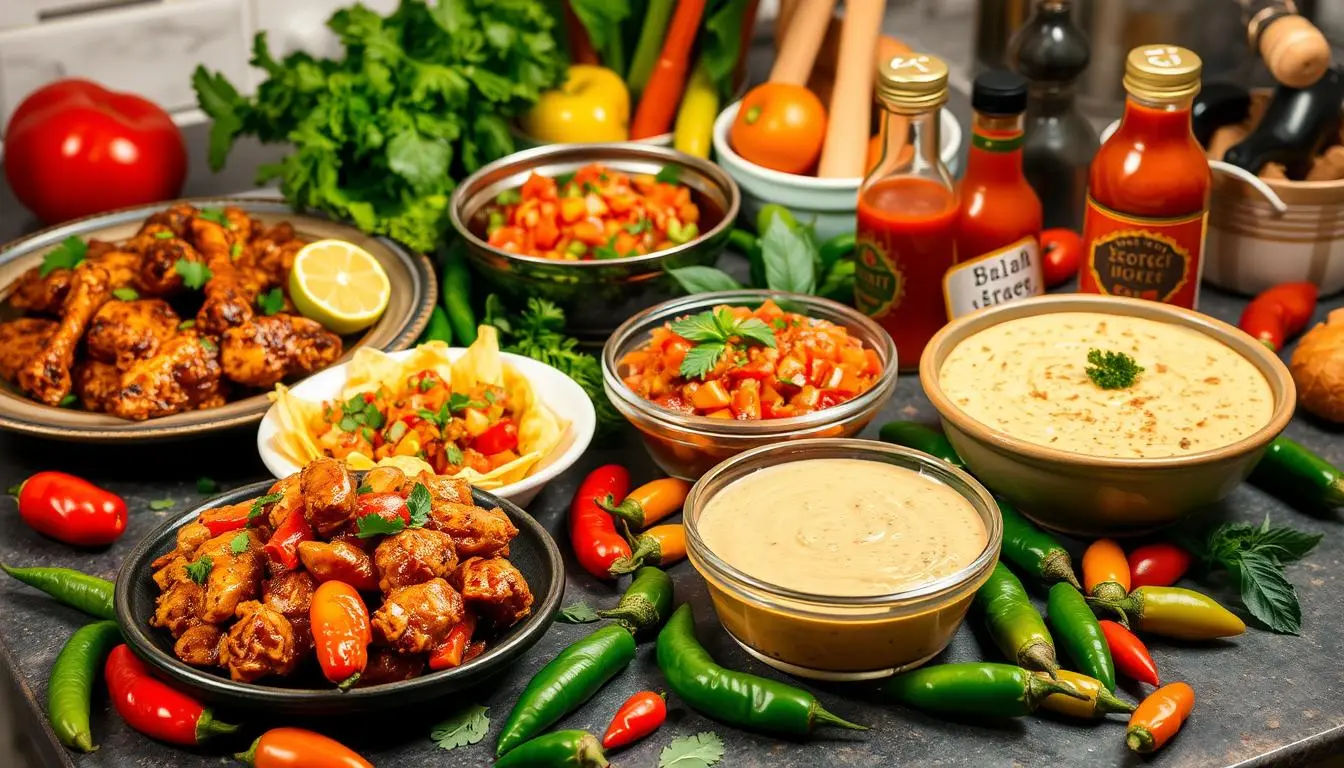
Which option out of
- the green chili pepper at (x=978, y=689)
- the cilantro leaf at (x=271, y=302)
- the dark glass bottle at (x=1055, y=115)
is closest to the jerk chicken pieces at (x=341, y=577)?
the green chili pepper at (x=978, y=689)

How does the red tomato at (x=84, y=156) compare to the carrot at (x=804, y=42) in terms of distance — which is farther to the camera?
the red tomato at (x=84, y=156)

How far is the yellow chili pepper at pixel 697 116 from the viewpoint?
3584 mm

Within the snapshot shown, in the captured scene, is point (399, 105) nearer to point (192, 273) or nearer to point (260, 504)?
point (192, 273)

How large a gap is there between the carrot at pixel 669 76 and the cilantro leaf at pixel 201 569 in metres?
1.95

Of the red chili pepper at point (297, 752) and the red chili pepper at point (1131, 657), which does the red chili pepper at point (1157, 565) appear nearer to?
the red chili pepper at point (1131, 657)

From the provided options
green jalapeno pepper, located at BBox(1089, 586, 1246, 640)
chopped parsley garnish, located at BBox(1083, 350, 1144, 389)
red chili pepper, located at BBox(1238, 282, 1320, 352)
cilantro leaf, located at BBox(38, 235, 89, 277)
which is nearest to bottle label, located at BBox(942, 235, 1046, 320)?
chopped parsley garnish, located at BBox(1083, 350, 1144, 389)

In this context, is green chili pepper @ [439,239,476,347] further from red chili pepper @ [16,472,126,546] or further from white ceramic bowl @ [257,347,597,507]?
red chili pepper @ [16,472,126,546]

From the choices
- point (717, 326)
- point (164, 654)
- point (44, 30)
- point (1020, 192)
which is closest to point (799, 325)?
point (717, 326)

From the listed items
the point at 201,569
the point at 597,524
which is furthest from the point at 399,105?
the point at 201,569

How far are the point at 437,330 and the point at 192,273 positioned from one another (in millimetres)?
514

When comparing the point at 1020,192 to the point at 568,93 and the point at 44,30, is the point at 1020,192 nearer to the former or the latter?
the point at 568,93

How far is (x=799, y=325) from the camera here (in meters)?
2.75

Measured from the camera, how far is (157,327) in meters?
2.83

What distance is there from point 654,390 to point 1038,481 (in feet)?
2.38
